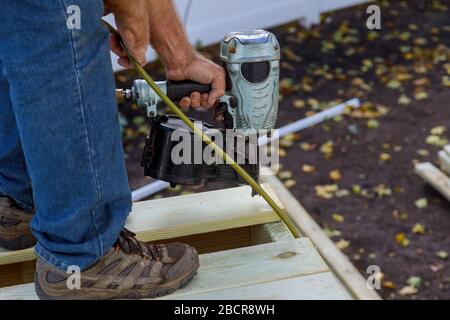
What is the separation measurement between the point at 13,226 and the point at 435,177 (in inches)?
99.0

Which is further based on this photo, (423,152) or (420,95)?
(420,95)

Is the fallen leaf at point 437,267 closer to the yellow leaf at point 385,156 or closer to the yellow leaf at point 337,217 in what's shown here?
the yellow leaf at point 337,217

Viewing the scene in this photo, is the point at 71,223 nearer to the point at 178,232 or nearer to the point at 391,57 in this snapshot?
the point at 178,232

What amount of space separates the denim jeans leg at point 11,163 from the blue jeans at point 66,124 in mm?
270

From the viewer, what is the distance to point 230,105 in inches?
85.6

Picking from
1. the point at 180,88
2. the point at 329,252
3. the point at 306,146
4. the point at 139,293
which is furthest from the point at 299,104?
the point at 139,293

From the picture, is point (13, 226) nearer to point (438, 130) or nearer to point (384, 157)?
point (384, 157)

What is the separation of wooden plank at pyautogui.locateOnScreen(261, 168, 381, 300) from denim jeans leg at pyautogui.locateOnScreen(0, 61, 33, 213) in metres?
1.53

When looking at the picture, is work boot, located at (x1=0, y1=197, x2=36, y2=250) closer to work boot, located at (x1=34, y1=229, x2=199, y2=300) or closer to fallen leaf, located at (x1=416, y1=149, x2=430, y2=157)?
work boot, located at (x1=34, y1=229, x2=199, y2=300)

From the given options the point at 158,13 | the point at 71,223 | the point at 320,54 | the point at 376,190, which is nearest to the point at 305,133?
the point at 376,190

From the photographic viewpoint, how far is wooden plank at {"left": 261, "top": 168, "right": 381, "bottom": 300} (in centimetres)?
300

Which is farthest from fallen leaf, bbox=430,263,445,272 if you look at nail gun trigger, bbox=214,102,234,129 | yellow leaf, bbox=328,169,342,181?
nail gun trigger, bbox=214,102,234,129

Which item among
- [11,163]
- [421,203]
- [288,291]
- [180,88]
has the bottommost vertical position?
[421,203]

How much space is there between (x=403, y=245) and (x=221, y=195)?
152cm
